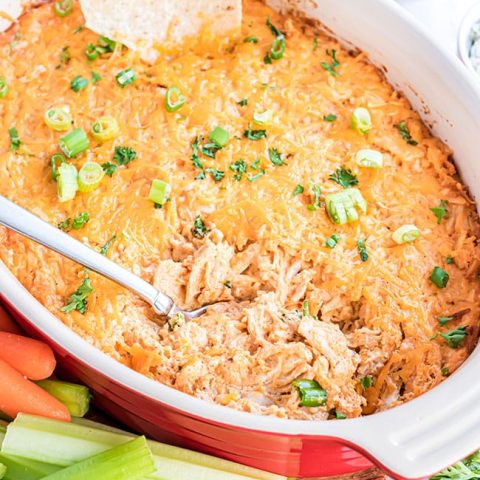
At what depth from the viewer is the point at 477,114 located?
310 cm

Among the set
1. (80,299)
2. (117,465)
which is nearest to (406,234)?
(80,299)

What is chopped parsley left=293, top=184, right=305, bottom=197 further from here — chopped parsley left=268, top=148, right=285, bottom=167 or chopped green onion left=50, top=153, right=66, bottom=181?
chopped green onion left=50, top=153, right=66, bottom=181

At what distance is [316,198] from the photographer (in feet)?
10.1

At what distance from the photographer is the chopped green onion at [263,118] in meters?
3.25

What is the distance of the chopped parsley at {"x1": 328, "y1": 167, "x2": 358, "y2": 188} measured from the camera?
10.3 feet

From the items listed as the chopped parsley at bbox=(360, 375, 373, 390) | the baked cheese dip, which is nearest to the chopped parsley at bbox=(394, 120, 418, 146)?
the baked cheese dip

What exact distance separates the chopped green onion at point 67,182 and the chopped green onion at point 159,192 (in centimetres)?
31

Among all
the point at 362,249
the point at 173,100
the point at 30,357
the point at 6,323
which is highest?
the point at 362,249

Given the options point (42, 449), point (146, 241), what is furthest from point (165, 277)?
point (42, 449)

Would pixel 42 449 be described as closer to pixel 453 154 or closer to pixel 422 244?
pixel 422 244

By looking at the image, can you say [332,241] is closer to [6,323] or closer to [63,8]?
[6,323]

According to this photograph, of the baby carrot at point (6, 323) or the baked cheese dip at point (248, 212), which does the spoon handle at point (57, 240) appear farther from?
the baby carrot at point (6, 323)

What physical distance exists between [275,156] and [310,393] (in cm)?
106

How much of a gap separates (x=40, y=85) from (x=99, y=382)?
4.79ft
